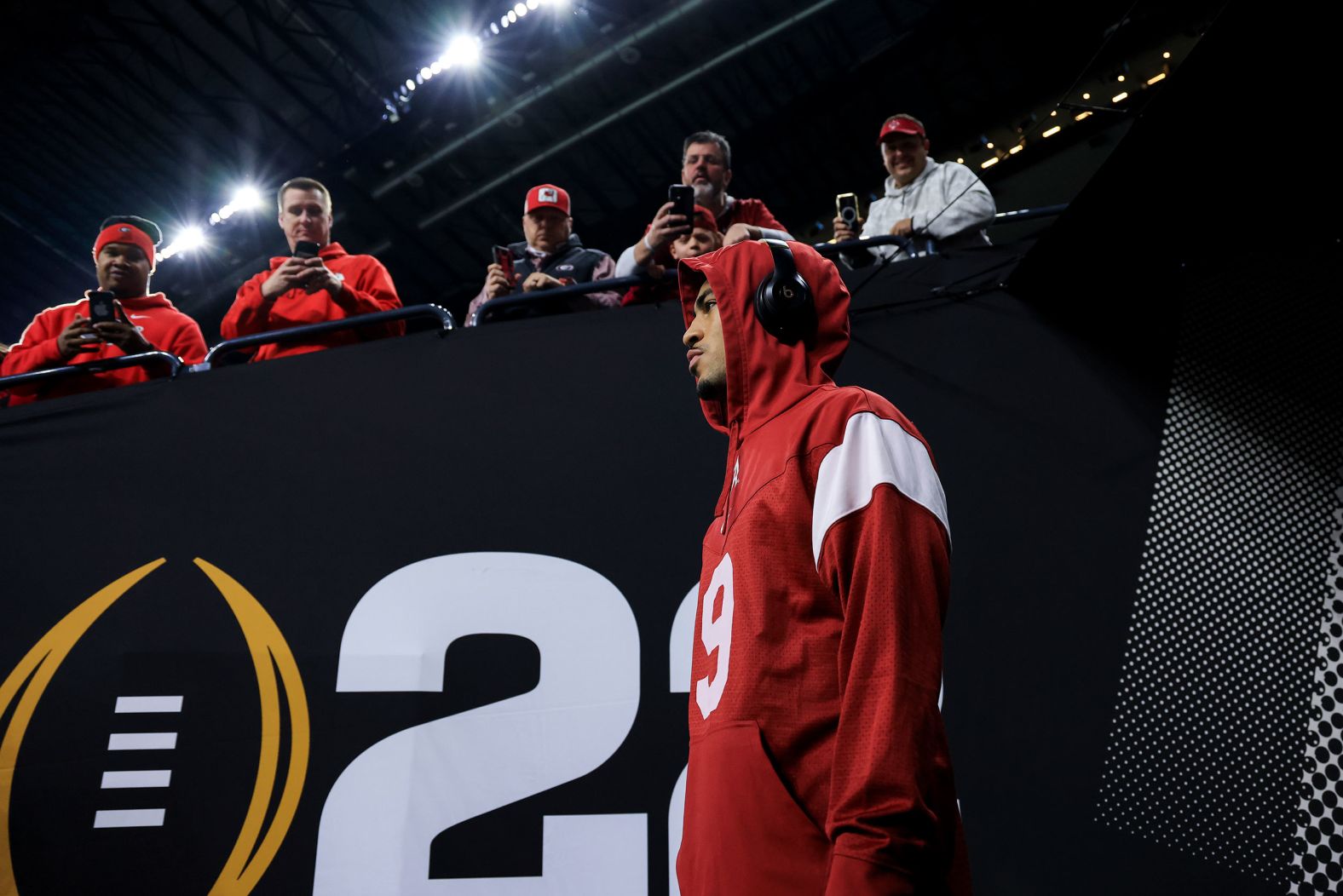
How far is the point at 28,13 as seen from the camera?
8.10m

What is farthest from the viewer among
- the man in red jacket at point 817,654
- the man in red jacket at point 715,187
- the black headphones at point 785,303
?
the man in red jacket at point 715,187

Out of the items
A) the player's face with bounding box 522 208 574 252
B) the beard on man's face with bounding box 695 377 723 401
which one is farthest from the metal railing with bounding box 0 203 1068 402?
the beard on man's face with bounding box 695 377 723 401

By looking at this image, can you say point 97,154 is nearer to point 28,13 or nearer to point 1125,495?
point 28,13

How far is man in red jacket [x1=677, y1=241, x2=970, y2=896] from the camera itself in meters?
1.02

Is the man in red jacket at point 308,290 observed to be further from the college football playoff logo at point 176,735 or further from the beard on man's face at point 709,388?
the beard on man's face at point 709,388

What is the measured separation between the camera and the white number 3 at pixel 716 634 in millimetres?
1364

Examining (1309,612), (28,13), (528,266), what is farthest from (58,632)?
(28,13)

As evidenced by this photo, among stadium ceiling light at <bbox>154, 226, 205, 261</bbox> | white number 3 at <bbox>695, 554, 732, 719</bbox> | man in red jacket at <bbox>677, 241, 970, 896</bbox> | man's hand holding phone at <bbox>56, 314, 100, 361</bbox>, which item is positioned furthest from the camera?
stadium ceiling light at <bbox>154, 226, 205, 261</bbox>

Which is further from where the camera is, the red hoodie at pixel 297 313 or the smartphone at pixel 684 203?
the red hoodie at pixel 297 313

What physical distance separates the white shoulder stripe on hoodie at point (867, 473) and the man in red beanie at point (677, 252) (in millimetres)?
1964

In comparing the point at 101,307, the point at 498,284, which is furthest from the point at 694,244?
the point at 101,307

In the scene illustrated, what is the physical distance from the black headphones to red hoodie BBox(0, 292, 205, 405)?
284 cm

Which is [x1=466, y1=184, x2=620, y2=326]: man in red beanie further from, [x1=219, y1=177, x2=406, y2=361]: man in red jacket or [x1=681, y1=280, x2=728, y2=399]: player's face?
[x1=681, y1=280, x2=728, y2=399]: player's face

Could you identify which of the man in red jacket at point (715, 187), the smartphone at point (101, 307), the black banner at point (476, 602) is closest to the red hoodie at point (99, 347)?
the smartphone at point (101, 307)
